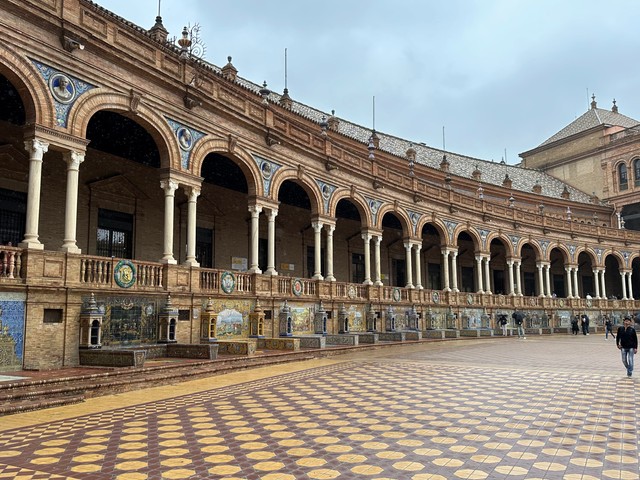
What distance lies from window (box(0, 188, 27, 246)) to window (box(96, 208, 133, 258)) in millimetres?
2470

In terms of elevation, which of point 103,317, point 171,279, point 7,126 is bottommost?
point 103,317

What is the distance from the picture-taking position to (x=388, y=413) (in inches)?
311

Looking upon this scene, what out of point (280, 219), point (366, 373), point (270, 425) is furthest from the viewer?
point (280, 219)

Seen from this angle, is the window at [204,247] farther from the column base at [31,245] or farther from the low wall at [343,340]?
the column base at [31,245]

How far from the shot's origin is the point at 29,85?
12.1 metres

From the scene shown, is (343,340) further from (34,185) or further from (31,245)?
(34,185)

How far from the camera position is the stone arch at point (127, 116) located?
1312 centimetres

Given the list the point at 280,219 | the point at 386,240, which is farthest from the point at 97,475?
the point at 386,240

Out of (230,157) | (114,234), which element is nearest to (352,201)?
(230,157)

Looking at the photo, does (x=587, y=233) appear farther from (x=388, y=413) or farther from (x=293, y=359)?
(x=388, y=413)

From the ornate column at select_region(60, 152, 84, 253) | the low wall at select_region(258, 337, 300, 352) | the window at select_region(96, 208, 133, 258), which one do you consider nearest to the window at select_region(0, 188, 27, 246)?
the window at select_region(96, 208, 133, 258)

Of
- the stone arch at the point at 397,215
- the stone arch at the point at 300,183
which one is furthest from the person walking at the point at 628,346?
the stone arch at the point at 397,215

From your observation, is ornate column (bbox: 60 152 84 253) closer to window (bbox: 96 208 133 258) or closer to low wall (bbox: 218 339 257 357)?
low wall (bbox: 218 339 257 357)

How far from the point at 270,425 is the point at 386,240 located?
87.1 ft
